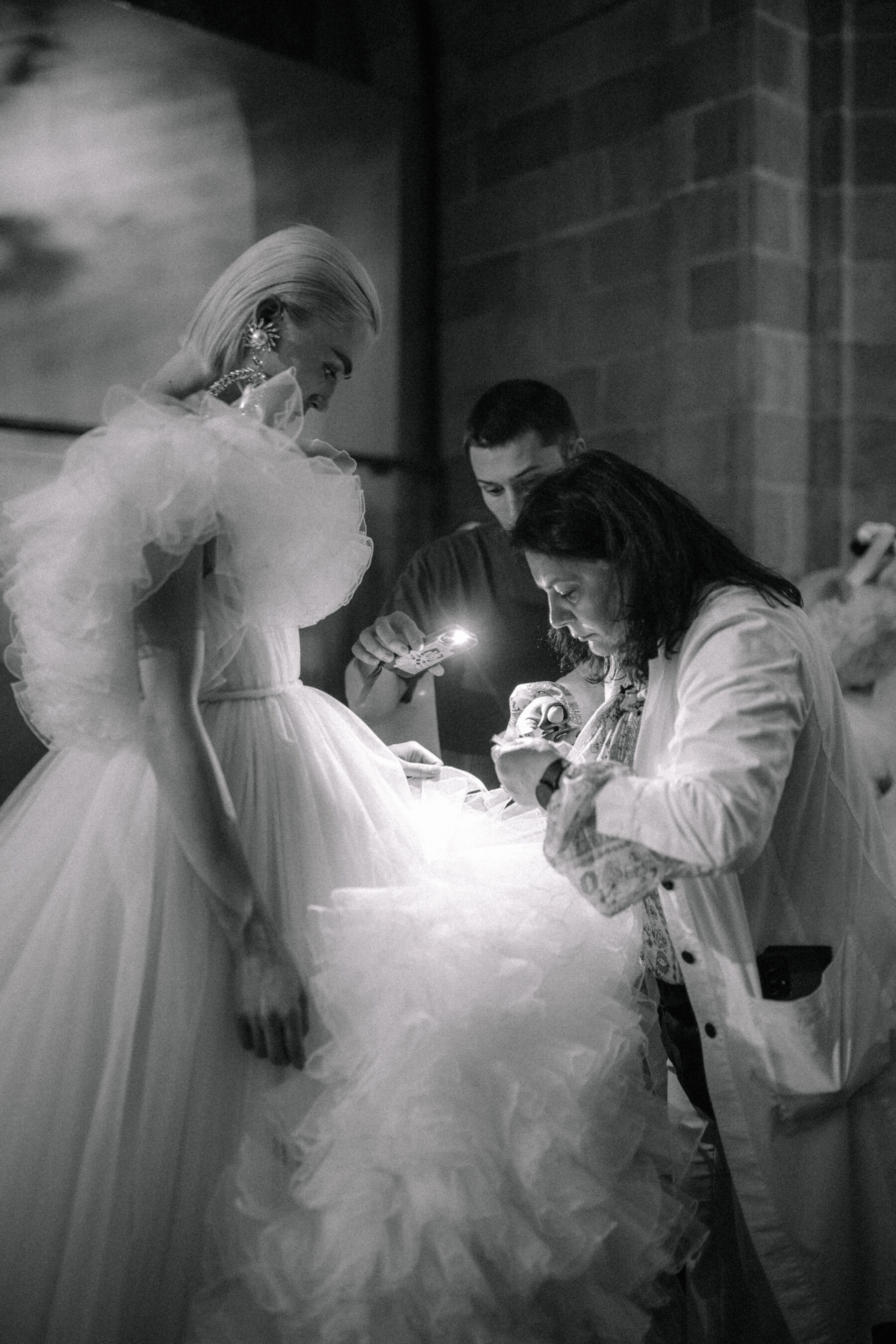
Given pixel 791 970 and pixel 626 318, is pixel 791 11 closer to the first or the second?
pixel 626 318

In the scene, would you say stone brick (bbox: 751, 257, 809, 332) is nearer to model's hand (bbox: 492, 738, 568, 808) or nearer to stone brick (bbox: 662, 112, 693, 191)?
stone brick (bbox: 662, 112, 693, 191)

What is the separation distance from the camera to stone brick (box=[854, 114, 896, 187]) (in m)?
3.83

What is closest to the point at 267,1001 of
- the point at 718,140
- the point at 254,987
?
the point at 254,987

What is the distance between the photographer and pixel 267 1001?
158 cm

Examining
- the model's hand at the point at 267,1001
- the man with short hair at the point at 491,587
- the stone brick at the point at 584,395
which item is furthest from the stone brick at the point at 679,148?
the model's hand at the point at 267,1001

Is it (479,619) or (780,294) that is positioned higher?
(780,294)

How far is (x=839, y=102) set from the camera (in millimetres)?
3820

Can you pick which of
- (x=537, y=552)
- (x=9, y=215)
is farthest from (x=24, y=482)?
(x=9, y=215)

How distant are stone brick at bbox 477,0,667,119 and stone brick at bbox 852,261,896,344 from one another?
871mm

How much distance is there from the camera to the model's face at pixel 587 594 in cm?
184

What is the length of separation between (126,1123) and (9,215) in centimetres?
261

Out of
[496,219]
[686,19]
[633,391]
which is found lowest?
[633,391]

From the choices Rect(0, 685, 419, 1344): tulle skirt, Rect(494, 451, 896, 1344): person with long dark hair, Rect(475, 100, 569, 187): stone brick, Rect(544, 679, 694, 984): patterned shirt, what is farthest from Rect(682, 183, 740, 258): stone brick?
Rect(0, 685, 419, 1344): tulle skirt

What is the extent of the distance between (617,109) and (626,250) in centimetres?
41
